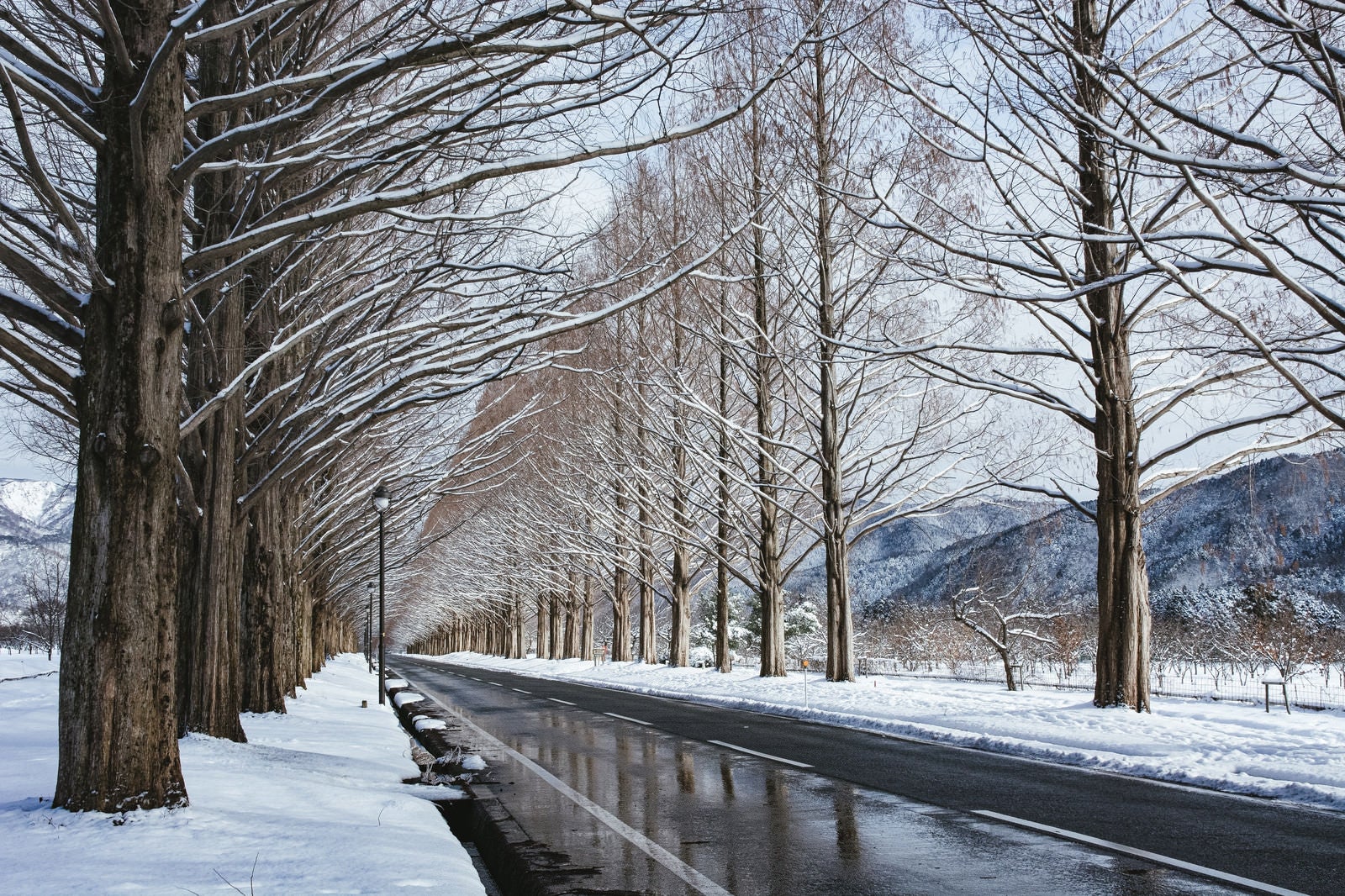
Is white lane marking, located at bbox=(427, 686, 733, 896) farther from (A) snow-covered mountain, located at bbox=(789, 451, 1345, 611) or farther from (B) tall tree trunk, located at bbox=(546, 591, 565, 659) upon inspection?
(B) tall tree trunk, located at bbox=(546, 591, 565, 659)

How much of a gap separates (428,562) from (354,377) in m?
56.1

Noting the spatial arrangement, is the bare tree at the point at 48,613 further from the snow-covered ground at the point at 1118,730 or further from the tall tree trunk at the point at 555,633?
the snow-covered ground at the point at 1118,730

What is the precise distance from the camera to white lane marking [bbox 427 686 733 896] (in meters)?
5.21

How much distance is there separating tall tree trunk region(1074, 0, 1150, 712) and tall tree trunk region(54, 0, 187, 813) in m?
11.0

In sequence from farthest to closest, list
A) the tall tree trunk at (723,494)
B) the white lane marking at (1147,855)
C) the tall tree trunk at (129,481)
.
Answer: the tall tree trunk at (723,494)
the tall tree trunk at (129,481)
the white lane marking at (1147,855)

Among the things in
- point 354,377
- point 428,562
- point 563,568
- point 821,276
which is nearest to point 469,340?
point 354,377

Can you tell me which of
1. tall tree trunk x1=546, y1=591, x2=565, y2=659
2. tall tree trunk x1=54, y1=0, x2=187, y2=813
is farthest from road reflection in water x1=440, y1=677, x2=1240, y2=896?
tall tree trunk x1=546, y1=591, x2=565, y2=659

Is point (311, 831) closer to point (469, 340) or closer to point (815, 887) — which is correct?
point (815, 887)

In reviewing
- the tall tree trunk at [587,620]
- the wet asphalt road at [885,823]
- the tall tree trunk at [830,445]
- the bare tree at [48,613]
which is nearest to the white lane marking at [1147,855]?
the wet asphalt road at [885,823]

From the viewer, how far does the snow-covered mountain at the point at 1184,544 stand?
11445mm

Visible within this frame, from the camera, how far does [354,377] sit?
11.1 meters

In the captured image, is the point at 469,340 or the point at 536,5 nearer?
the point at 536,5

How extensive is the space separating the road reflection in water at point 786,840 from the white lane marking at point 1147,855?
13cm

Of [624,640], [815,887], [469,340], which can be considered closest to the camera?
[815,887]
